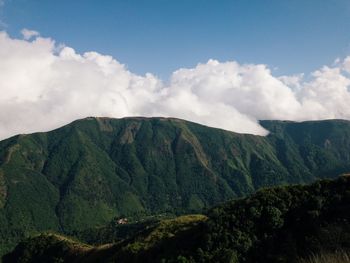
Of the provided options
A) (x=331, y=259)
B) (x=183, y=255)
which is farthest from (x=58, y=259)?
(x=331, y=259)

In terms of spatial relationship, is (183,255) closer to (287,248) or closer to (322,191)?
(287,248)

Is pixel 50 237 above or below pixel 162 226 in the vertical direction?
below

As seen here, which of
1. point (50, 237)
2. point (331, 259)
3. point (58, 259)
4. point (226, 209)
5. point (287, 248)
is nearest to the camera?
point (331, 259)

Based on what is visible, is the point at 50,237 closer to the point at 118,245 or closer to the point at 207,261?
the point at 118,245

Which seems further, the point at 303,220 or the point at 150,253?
the point at 150,253

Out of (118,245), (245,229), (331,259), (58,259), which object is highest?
(331,259)

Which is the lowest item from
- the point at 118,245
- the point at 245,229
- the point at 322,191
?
the point at 118,245

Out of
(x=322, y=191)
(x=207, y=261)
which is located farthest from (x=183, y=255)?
(x=322, y=191)

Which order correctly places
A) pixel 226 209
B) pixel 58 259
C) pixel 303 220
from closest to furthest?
pixel 303 220 < pixel 226 209 < pixel 58 259

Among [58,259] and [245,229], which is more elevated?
[245,229]
